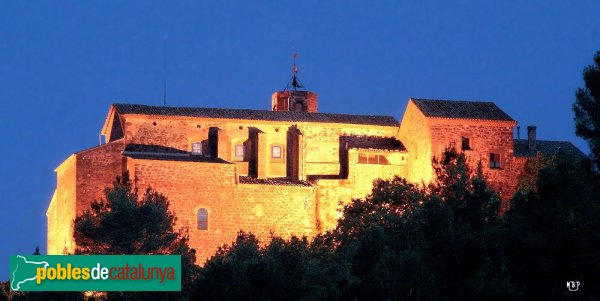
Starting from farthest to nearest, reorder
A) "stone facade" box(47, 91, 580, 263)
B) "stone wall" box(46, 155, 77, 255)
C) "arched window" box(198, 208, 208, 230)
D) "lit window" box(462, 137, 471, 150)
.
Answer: "lit window" box(462, 137, 471, 150)
"stone wall" box(46, 155, 77, 255)
"stone facade" box(47, 91, 580, 263)
"arched window" box(198, 208, 208, 230)

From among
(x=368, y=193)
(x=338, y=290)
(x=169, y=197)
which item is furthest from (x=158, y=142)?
(x=338, y=290)

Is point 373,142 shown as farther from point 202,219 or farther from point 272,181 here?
Result: point 202,219

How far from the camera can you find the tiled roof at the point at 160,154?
161 ft

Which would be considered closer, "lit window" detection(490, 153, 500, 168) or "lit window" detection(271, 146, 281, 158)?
"lit window" detection(490, 153, 500, 168)

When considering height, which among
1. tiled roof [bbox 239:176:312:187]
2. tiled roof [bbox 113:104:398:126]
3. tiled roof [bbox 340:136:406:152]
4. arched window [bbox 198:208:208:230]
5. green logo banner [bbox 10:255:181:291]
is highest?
tiled roof [bbox 113:104:398:126]

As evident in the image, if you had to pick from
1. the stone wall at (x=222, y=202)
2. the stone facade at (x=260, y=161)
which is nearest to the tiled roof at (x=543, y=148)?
the stone facade at (x=260, y=161)

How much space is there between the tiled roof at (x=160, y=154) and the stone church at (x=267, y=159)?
0.15 feet

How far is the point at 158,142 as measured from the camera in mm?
51094

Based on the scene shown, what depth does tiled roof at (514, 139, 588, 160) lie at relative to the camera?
174 ft

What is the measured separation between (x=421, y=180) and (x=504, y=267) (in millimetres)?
18893

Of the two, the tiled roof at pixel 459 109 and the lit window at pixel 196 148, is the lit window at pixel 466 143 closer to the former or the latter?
the tiled roof at pixel 459 109

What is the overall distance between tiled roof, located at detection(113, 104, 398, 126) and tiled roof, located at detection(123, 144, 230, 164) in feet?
4.59

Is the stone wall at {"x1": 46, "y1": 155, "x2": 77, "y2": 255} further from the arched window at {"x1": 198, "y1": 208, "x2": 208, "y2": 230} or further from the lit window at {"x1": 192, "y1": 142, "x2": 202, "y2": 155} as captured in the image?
the lit window at {"x1": 192, "y1": 142, "x2": 202, "y2": 155}

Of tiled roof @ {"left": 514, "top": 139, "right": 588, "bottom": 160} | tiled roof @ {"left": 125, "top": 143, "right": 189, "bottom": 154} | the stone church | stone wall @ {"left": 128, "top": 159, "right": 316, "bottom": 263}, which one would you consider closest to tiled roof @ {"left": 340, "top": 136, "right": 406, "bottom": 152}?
the stone church
